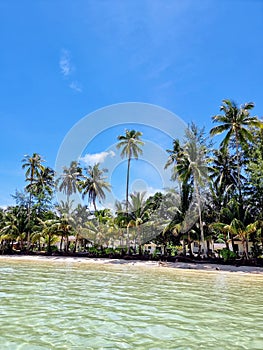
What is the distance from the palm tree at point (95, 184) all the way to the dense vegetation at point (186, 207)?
14 centimetres

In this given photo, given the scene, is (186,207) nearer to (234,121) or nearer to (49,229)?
(234,121)

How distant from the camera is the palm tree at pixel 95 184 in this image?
3956cm

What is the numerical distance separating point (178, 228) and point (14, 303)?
21.8 metres

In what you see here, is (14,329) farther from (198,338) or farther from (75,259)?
(75,259)

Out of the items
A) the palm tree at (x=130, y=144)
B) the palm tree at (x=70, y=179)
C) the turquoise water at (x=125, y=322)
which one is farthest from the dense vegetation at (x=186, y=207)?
the turquoise water at (x=125, y=322)

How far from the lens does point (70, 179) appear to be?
45875mm

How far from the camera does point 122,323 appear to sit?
5.93 meters

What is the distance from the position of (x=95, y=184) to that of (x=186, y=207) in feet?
47.5

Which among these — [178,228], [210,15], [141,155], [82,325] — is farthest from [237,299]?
[141,155]

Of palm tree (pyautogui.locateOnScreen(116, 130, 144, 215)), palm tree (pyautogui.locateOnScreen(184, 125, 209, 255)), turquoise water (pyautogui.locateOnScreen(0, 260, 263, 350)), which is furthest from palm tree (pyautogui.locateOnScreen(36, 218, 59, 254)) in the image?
turquoise water (pyautogui.locateOnScreen(0, 260, 263, 350))

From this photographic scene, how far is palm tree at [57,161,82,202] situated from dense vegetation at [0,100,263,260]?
202 inches

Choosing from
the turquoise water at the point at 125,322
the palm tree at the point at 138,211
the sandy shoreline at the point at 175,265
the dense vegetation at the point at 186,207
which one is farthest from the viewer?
the palm tree at the point at 138,211

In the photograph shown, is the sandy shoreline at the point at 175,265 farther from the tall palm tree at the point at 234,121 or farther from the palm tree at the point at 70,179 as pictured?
the palm tree at the point at 70,179

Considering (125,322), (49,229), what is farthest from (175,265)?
(125,322)
